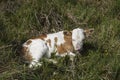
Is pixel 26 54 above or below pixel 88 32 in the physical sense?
below

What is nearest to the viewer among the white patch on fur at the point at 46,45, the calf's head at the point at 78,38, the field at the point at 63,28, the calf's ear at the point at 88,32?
the field at the point at 63,28

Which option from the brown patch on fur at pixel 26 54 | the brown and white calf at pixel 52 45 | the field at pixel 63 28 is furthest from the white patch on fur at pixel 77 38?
the brown patch on fur at pixel 26 54

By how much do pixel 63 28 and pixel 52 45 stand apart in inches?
33.0

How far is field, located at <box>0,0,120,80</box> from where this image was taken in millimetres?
5676

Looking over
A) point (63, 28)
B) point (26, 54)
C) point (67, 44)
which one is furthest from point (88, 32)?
point (26, 54)

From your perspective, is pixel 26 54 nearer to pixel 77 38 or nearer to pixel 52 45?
pixel 52 45

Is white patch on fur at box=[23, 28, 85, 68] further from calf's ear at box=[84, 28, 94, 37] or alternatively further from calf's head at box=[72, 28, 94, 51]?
calf's ear at box=[84, 28, 94, 37]

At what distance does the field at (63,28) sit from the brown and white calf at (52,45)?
0.40 feet

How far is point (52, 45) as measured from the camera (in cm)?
601

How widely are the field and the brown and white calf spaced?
12 centimetres

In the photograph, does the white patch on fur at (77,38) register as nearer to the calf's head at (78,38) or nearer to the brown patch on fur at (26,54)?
the calf's head at (78,38)

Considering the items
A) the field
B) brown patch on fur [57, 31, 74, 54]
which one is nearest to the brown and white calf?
brown patch on fur [57, 31, 74, 54]

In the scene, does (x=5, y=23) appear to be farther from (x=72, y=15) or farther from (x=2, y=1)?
(x=72, y=15)

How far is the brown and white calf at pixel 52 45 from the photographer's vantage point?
5.85m
